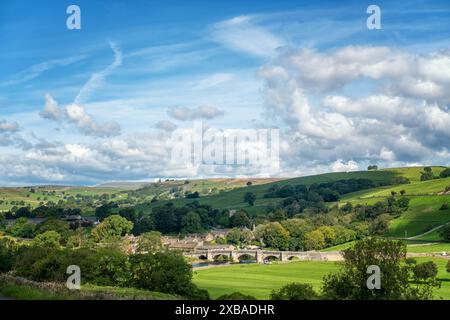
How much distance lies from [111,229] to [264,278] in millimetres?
80370

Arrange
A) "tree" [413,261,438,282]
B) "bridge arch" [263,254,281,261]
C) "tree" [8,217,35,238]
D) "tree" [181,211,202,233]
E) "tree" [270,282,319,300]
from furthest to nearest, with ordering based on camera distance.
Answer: "tree" [181,211,202,233], "tree" [8,217,35,238], "bridge arch" [263,254,281,261], "tree" [413,261,438,282], "tree" [270,282,319,300]

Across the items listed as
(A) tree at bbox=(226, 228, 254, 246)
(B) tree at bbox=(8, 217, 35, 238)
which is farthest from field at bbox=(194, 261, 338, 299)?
(B) tree at bbox=(8, 217, 35, 238)

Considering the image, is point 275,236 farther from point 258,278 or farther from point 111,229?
point 258,278

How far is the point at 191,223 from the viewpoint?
618 feet

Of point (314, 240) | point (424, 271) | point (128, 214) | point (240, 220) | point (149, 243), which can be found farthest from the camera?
point (128, 214)

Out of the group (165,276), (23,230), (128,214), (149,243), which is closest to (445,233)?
(149,243)

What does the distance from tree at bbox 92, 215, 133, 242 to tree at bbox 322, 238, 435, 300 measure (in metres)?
110

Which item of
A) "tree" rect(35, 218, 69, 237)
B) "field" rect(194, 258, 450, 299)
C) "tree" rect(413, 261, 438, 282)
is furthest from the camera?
"tree" rect(35, 218, 69, 237)

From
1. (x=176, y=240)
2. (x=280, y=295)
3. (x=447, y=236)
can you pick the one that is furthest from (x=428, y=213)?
(x=280, y=295)

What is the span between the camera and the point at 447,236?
5231 inches

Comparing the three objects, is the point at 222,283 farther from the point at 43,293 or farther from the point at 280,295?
the point at 43,293

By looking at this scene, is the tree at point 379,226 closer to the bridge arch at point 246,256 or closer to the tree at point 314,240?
the tree at point 314,240

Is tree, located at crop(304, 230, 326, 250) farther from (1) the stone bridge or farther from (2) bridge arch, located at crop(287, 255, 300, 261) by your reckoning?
(2) bridge arch, located at crop(287, 255, 300, 261)

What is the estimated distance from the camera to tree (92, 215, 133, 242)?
153m
